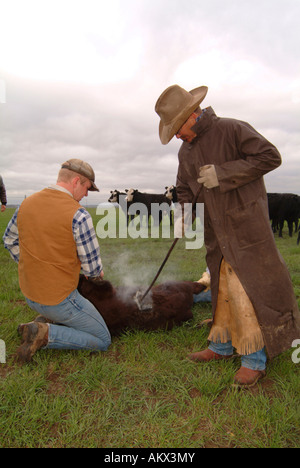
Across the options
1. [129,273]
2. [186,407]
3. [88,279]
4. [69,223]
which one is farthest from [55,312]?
[129,273]

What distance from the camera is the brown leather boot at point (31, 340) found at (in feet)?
10.2

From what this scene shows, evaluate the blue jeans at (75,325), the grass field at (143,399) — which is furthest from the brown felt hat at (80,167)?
the grass field at (143,399)

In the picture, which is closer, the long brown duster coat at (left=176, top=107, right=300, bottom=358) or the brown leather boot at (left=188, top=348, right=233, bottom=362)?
the long brown duster coat at (left=176, top=107, right=300, bottom=358)

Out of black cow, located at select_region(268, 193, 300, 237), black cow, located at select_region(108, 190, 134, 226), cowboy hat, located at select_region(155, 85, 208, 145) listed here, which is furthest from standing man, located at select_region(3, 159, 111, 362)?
black cow, located at select_region(108, 190, 134, 226)

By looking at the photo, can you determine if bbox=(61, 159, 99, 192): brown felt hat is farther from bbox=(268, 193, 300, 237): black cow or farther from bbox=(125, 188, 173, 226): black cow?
bbox=(125, 188, 173, 226): black cow

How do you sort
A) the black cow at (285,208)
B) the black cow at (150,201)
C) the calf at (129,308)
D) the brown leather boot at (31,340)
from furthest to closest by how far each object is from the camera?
the black cow at (150,201), the black cow at (285,208), the calf at (129,308), the brown leather boot at (31,340)

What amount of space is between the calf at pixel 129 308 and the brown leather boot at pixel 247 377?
116 cm

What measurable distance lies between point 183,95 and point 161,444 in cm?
305

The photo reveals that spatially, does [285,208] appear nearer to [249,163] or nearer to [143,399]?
[249,163]

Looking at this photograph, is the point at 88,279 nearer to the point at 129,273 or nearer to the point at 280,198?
the point at 129,273

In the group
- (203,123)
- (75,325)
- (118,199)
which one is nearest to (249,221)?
(203,123)

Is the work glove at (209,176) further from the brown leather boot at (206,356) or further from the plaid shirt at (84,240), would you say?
the brown leather boot at (206,356)

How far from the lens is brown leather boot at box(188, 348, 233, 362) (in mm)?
3289

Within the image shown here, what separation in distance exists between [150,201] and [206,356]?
14.8 metres
